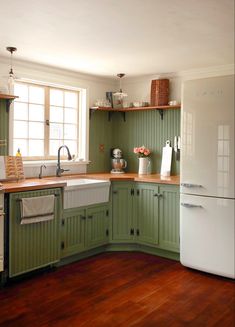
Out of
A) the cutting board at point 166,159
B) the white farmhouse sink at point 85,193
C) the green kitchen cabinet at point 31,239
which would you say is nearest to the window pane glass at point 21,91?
the white farmhouse sink at point 85,193

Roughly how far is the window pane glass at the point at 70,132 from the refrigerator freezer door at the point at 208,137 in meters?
1.49

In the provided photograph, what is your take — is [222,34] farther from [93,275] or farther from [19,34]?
[93,275]

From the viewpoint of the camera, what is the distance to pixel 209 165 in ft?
9.45

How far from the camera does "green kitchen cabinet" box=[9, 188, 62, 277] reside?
2758mm

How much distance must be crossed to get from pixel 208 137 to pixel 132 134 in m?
1.53

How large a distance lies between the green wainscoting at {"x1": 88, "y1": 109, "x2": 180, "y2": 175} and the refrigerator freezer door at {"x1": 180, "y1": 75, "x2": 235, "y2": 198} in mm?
854

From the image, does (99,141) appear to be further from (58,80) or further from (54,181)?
(54,181)

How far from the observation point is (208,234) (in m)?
2.94

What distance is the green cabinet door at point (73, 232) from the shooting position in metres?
3.22

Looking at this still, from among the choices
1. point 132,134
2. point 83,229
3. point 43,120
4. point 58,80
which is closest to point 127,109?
point 132,134

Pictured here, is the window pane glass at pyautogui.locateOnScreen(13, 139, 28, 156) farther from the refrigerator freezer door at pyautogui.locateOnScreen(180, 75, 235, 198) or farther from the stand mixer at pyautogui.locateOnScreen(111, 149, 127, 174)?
the refrigerator freezer door at pyautogui.locateOnScreen(180, 75, 235, 198)

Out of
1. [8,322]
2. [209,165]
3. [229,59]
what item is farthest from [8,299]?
[229,59]

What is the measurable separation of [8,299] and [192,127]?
6.42 feet

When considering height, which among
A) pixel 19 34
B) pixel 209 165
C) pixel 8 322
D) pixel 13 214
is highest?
pixel 19 34
